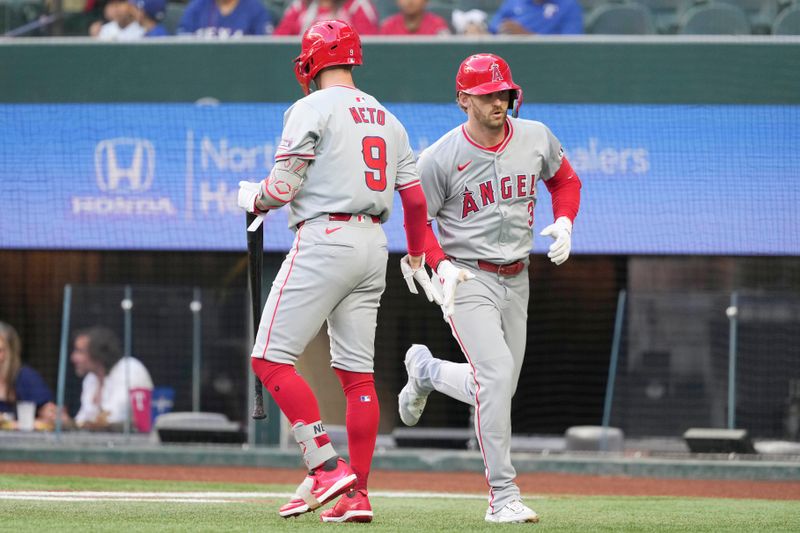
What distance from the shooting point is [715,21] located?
1098 cm

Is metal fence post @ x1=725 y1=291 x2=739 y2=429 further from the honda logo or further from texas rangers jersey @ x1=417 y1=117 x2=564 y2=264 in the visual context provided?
texas rangers jersey @ x1=417 y1=117 x2=564 y2=264

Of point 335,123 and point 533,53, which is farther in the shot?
point 533,53

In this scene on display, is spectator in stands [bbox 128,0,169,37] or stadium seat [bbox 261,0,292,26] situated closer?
spectator in stands [bbox 128,0,169,37]

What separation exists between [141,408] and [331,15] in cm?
358

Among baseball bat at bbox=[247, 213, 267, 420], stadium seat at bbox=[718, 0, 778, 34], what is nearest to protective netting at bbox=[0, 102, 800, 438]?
stadium seat at bbox=[718, 0, 778, 34]

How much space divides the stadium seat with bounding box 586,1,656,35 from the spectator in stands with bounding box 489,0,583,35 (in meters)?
0.28

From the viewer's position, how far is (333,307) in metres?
5.24

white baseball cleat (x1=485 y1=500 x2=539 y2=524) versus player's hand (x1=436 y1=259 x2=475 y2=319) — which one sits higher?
player's hand (x1=436 y1=259 x2=475 y2=319)

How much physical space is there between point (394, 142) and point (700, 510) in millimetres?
2325

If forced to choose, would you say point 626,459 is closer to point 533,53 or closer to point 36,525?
point 533,53

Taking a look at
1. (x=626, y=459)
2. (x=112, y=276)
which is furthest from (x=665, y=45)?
(x=112, y=276)

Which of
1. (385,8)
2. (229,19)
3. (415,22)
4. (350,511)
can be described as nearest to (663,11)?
(415,22)

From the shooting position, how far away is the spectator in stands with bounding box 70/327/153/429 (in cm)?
1084

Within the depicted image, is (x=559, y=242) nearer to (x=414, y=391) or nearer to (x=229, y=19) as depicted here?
(x=414, y=391)
